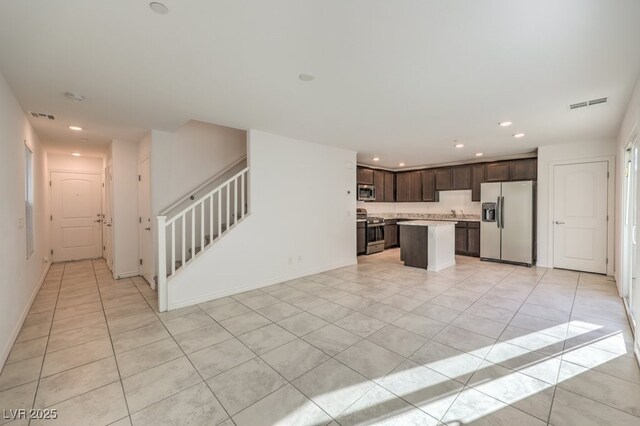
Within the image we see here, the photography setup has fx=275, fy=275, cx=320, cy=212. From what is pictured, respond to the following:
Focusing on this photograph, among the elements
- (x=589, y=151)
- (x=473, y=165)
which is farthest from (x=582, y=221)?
(x=473, y=165)

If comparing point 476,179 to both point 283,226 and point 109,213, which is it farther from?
point 109,213

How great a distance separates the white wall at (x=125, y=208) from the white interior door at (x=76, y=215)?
241cm

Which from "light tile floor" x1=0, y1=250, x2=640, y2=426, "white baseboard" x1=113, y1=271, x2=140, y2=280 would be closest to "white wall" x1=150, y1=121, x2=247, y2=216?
"white baseboard" x1=113, y1=271, x2=140, y2=280

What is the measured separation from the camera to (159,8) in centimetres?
164

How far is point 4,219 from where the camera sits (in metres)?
2.53

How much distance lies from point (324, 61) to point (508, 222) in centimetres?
557

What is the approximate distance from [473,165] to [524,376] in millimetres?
5820

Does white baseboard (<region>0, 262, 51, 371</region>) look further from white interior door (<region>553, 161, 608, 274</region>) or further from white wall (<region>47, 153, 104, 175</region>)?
white interior door (<region>553, 161, 608, 274</region>)

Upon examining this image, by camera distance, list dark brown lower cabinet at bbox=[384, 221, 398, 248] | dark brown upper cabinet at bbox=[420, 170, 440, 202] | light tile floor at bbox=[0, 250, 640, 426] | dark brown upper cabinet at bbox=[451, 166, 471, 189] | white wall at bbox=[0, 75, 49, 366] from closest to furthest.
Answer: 1. light tile floor at bbox=[0, 250, 640, 426]
2. white wall at bbox=[0, 75, 49, 366]
3. dark brown upper cabinet at bbox=[451, 166, 471, 189]
4. dark brown upper cabinet at bbox=[420, 170, 440, 202]
5. dark brown lower cabinet at bbox=[384, 221, 398, 248]

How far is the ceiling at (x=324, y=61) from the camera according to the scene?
66.7 inches

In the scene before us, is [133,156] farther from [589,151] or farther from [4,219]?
[589,151]

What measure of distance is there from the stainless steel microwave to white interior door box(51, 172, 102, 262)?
6395mm

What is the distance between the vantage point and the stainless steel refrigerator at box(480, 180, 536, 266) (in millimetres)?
5633

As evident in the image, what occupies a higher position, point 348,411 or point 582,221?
point 582,221
